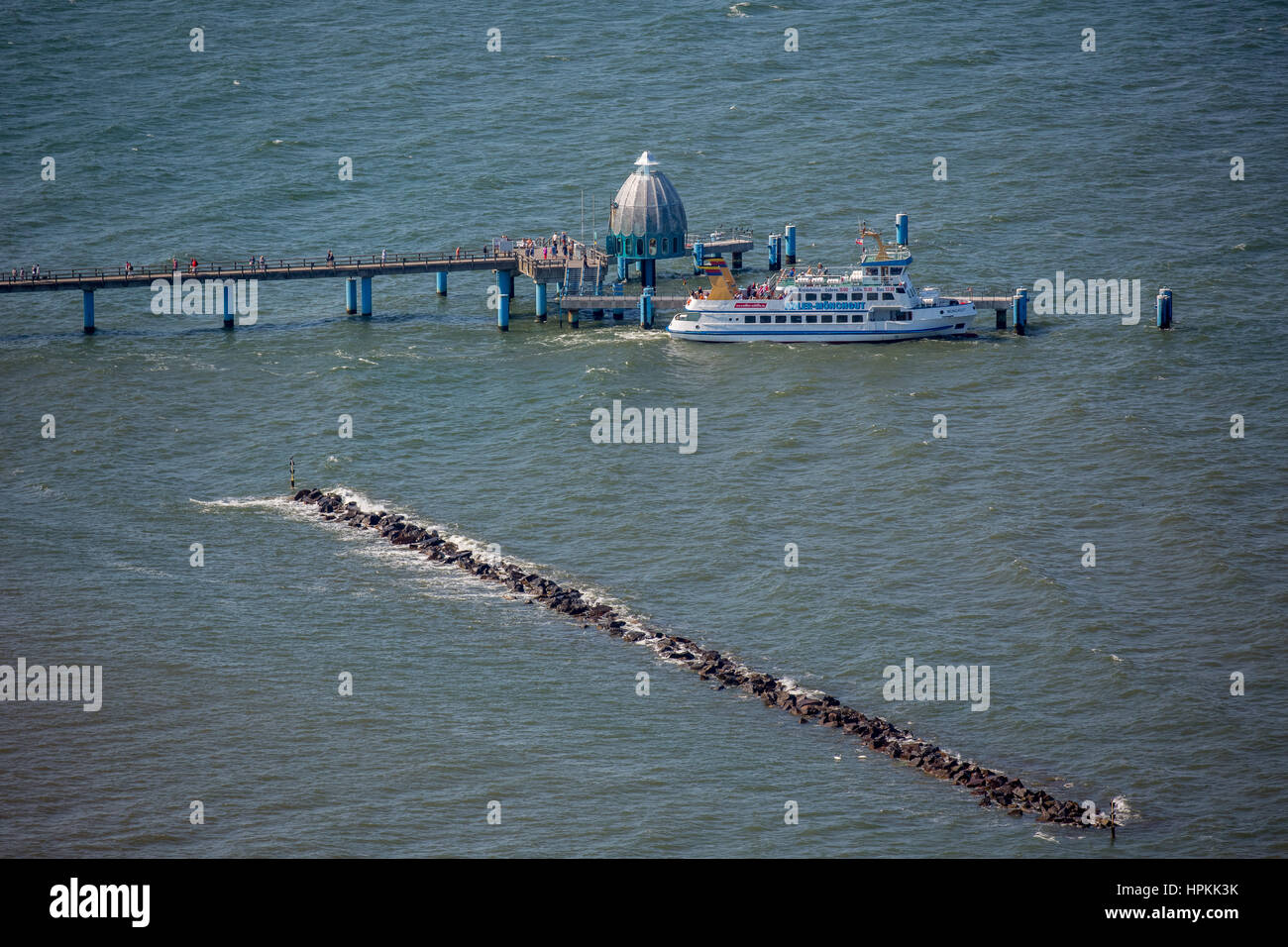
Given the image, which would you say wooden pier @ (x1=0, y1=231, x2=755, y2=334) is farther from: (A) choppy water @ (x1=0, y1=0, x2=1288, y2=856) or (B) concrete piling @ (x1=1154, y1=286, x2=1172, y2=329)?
(B) concrete piling @ (x1=1154, y1=286, x2=1172, y2=329)

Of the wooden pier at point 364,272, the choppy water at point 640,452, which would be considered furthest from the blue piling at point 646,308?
the wooden pier at point 364,272

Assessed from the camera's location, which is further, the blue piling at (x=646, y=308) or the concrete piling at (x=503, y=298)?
the concrete piling at (x=503, y=298)

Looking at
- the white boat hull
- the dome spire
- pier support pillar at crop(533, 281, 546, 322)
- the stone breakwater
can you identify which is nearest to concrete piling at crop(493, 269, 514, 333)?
pier support pillar at crop(533, 281, 546, 322)

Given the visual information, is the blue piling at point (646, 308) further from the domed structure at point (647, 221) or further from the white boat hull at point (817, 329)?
the domed structure at point (647, 221)

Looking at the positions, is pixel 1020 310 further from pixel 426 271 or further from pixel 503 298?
pixel 426 271

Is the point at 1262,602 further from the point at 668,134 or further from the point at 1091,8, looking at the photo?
the point at 1091,8

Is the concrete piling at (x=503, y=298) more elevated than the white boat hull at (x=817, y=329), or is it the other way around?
the concrete piling at (x=503, y=298)
